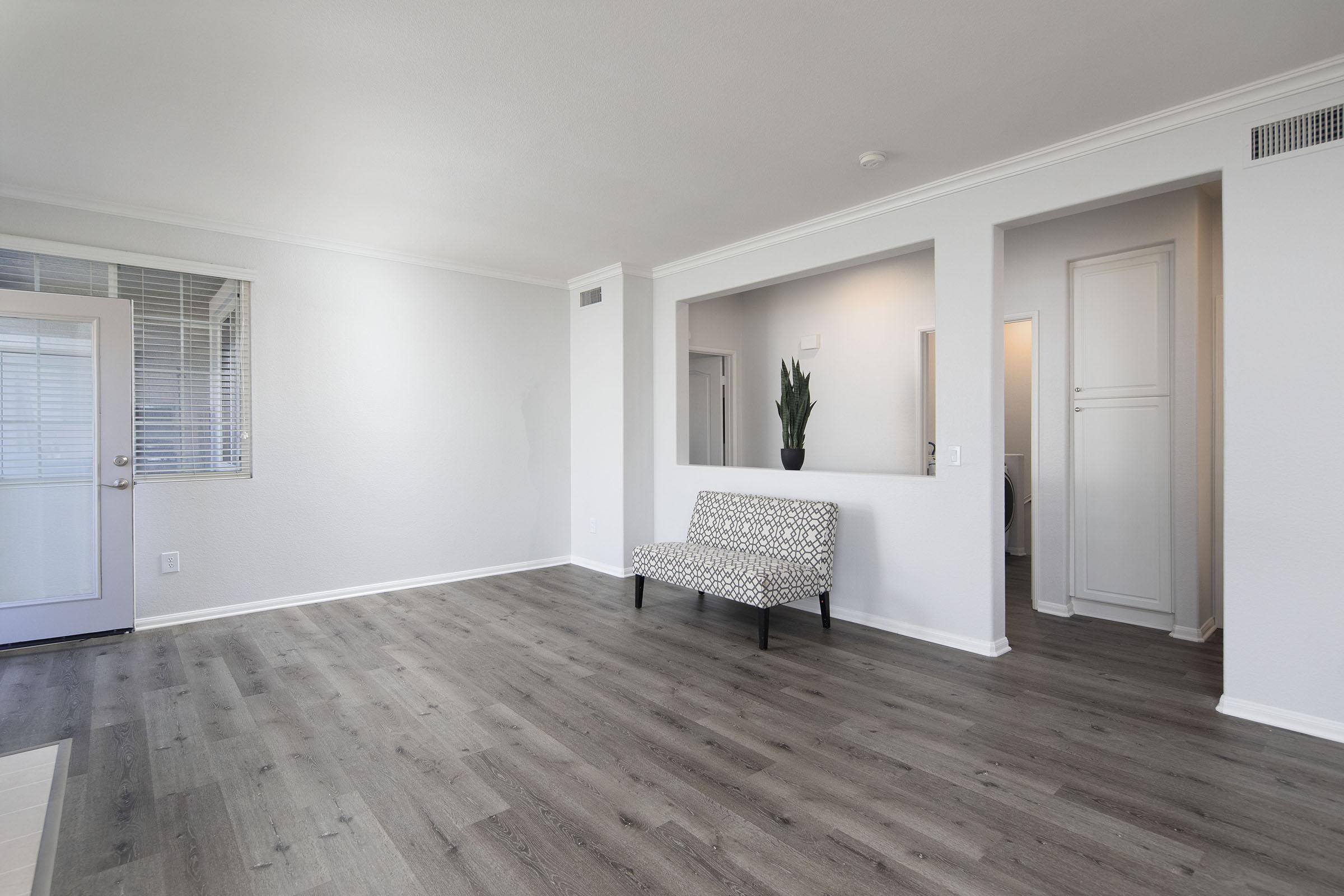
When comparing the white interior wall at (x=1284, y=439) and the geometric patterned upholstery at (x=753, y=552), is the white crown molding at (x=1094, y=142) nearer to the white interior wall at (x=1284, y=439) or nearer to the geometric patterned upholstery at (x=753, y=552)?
the white interior wall at (x=1284, y=439)

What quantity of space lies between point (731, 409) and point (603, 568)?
6.65 ft

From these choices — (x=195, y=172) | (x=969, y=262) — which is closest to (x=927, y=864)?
(x=969, y=262)

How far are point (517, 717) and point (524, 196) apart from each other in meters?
2.80

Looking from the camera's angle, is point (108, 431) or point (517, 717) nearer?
point (517, 717)

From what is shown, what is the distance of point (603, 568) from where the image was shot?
18.5 ft

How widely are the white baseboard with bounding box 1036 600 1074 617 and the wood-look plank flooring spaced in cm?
39

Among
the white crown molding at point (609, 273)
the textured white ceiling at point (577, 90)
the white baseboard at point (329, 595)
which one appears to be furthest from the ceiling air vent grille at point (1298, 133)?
the white baseboard at point (329, 595)

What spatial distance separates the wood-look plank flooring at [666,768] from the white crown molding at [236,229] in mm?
2511

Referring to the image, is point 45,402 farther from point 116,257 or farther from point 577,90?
point 577,90

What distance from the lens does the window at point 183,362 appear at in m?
4.00

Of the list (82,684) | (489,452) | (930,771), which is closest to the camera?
(930,771)

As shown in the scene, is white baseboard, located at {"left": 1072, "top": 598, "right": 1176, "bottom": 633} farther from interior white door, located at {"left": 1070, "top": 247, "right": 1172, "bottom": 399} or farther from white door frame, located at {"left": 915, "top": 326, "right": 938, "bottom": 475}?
white door frame, located at {"left": 915, "top": 326, "right": 938, "bottom": 475}

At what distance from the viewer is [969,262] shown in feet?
11.6

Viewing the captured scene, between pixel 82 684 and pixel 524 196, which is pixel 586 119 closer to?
pixel 524 196
